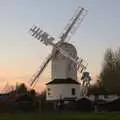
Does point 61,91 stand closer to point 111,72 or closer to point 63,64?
point 63,64

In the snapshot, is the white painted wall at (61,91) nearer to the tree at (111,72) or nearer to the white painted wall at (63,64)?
the white painted wall at (63,64)

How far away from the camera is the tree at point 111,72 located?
374 ft

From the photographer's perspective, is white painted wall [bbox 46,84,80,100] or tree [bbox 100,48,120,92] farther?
tree [bbox 100,48,120,92]

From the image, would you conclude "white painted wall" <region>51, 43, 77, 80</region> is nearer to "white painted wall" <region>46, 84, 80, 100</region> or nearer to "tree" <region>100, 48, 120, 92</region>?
"white painted wall" <region>46, 84, 80, 100</region>

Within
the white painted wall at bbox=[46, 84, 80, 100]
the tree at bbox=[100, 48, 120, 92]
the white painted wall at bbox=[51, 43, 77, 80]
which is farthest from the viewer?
the tree at bbox=[100, 48, 120, 92]

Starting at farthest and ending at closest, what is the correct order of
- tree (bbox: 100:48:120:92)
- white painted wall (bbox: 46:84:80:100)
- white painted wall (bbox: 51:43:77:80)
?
tree (bbox: 100:48:120:92) < white painted wall (bbox: 51:43:77:80) < white painted wall (bbox: 46:84:80:100)

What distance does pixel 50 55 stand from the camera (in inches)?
3927

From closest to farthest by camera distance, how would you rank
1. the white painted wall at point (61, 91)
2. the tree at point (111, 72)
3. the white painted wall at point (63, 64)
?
the white painted wall at point (61, 91) < the white painted wall at point (63, 64) < the tree at point (111, 72)

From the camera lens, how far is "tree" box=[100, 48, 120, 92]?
374 ft

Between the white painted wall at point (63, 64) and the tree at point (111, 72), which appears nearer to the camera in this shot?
the white painted wall at point (63, 64)

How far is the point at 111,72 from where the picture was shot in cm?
11925

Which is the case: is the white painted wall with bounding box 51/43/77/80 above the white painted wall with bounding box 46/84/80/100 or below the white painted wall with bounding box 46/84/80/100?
above

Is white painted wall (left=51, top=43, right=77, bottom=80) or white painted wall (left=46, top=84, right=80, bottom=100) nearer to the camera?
white painted wall (left=46, top=84, right=80, bottom=100)

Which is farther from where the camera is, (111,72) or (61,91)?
(111,72)
